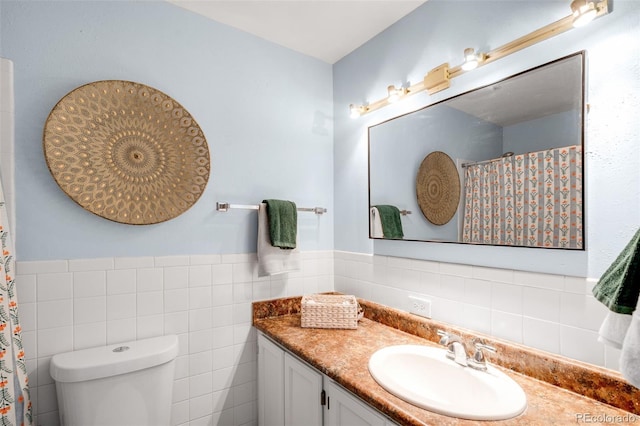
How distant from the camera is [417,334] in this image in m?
1.48

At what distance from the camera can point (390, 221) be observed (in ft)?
5.57

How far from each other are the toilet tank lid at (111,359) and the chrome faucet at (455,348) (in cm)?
114

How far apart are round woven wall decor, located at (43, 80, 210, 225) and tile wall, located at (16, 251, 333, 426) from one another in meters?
0.26

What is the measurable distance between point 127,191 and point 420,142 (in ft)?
4.56

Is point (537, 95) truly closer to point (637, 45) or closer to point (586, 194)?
point (637, 45)

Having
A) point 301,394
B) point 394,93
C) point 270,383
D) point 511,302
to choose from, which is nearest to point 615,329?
point 511,302

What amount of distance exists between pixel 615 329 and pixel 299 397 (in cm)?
111

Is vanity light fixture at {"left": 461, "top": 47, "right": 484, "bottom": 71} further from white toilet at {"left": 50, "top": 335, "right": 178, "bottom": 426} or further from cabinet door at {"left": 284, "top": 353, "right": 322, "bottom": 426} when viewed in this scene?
white toilet at {"left": 50, "top": 335, "right": 178, "bottom": 426}

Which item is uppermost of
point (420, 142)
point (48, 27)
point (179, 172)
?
point (48, 27)

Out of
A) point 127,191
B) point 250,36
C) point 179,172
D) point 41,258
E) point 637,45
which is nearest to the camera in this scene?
point 637,45

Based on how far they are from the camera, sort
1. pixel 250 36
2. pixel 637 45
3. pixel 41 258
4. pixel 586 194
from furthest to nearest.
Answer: pixel 250 36 → pixel 41 258 → pixel 586 194 → pixel 637 45

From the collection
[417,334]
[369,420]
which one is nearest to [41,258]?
[369,420]

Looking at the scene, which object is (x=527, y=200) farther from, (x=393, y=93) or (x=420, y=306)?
(x=393, y=93)

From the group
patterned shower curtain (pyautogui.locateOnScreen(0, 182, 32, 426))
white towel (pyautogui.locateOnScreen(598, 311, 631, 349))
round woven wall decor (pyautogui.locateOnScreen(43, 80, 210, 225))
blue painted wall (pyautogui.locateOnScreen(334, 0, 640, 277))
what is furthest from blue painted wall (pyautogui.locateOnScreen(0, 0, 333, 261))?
white towel (pyautogui.locateOnScreen(598, 311, 631, 349))
